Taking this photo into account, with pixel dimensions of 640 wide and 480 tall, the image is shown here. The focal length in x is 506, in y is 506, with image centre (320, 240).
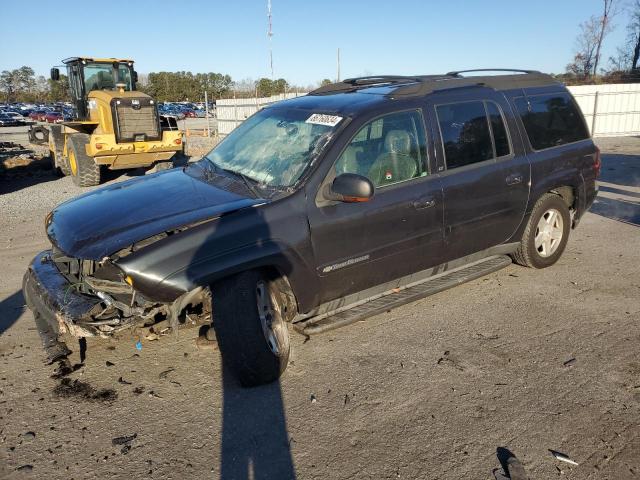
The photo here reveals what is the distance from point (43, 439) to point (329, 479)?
165 centimetres

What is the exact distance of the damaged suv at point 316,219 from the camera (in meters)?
3.17

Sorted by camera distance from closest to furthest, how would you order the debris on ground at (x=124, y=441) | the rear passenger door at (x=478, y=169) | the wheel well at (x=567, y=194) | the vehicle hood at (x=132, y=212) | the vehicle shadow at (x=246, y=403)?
the vehicle shadow at (x=246, y=403)
the debris on ground at (x=124, y=441)
the vehicle hood at (x=132, y=212)
the rear passenger door at (x=478, y=169)
the wheel well at (x=567, y=194)

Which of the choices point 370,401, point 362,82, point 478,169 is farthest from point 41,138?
point 370,401

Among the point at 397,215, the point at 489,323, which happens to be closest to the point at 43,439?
the point at 397,215

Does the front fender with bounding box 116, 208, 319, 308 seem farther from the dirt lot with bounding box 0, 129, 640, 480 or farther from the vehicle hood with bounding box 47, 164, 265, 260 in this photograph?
the dirt lot with bounding box 0, 129, 640, 480

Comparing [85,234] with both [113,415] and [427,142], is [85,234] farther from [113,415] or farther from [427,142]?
[427,142]

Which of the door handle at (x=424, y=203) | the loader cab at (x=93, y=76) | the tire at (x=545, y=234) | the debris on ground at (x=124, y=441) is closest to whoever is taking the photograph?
the debris on ground at (x=124, y=441)

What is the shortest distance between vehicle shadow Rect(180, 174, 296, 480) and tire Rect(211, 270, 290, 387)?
3 centimetres

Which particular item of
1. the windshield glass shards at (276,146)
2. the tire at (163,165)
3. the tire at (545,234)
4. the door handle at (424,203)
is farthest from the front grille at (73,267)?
the tire at (163,165)

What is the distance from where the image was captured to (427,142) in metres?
4.12

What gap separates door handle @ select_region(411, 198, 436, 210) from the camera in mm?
3965

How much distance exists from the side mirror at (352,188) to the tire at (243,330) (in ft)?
2.57

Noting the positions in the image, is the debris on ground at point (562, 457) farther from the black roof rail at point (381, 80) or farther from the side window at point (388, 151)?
the black roof rail at point (381, 80)

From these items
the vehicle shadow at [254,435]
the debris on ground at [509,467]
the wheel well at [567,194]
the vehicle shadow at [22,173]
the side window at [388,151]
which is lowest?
the debris on ground at [509,467]
